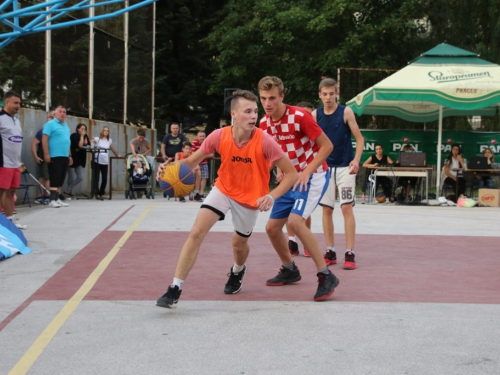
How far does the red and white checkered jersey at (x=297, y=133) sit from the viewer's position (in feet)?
24.2

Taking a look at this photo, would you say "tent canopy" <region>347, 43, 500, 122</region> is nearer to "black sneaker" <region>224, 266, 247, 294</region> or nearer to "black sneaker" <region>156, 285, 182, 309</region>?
"black sneaker" <region>224, 266, 247, 294</region>

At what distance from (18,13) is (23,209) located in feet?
19.0

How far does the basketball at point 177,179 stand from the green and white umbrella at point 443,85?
13145 millimetres

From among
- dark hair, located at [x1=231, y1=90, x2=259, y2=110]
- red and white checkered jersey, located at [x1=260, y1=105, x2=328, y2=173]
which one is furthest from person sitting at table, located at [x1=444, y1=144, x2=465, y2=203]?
dark hair, located at [x1=231, y1=90, x2=259, y2=110]

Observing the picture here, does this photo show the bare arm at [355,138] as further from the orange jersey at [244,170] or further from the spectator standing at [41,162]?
the spectator standing at [41,162]

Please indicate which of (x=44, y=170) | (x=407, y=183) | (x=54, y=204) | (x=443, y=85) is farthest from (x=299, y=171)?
(x=407, y=183)

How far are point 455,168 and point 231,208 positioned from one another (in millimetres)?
15696

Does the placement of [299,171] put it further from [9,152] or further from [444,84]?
[444,84]

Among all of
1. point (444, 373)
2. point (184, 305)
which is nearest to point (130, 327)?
point (184, 305)

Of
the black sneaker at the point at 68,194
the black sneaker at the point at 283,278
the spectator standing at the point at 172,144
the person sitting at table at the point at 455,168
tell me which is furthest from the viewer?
the person sitting at table at the point at 455,168

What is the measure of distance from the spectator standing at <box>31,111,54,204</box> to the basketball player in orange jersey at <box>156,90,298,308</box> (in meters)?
11.7

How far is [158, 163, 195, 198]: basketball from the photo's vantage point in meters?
7.19

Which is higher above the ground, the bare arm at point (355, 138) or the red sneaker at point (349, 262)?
the bare arm at point (355, 138)

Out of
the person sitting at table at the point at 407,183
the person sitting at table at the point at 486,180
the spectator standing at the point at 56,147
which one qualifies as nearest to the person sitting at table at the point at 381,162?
the person sitting at table at the point at 407,183
